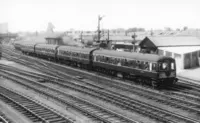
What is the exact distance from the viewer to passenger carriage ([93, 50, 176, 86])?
21344mm

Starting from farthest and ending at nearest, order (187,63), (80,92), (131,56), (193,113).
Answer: (187,63), (131,56), (80,92), (193,113)

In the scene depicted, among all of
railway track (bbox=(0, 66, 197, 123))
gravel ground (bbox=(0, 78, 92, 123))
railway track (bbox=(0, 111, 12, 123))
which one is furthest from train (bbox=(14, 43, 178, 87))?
railway track (bbox=(0, 111, 12, 123))

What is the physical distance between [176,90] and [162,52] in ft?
51.6

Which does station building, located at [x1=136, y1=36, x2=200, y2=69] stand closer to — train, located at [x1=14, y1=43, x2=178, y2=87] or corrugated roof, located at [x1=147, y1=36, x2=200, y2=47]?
corrugated roof, located at [x1=147, y1=36, x2=200, y2=47]

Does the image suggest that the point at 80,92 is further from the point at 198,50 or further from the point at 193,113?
the point at 198,50

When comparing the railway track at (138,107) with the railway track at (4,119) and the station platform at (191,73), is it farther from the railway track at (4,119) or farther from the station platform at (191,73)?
the station platform at (191,73)

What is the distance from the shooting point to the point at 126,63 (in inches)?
968

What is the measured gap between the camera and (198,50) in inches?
1345

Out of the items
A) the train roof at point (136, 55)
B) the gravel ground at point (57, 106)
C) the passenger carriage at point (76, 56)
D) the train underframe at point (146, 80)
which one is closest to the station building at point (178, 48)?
the train underframe at point (146, 80)

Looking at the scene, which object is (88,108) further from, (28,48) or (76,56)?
(28,48)

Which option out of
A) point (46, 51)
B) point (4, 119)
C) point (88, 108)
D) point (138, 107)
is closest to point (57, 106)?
point (88, 108)

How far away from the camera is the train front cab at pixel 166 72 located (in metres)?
21.2

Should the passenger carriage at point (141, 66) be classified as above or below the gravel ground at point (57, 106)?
above

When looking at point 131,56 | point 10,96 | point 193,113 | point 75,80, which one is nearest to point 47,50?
point 75,80
